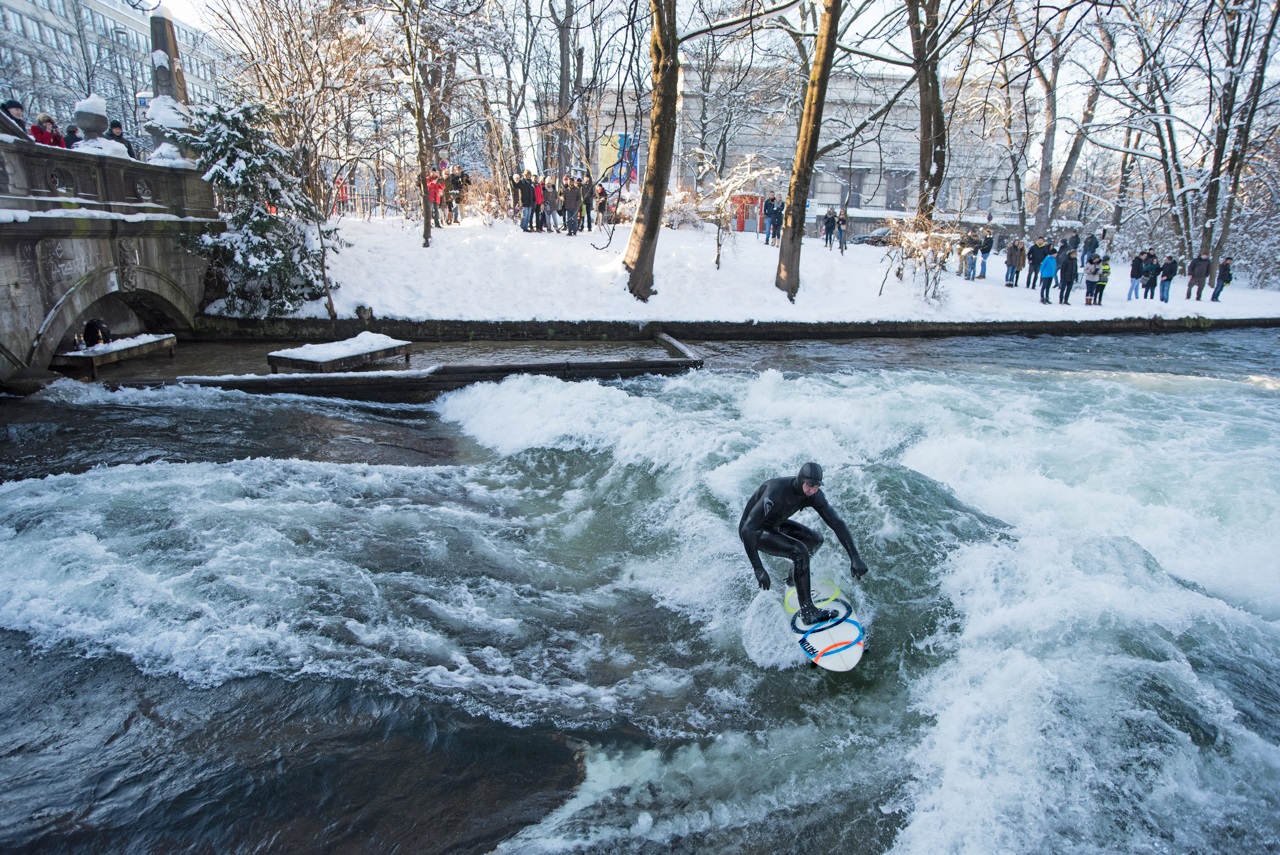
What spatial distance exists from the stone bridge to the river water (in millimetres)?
1941

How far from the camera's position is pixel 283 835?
4.18 meters

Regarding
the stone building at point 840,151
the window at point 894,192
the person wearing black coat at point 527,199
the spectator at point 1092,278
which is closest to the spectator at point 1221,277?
the spectator at point 1092,278

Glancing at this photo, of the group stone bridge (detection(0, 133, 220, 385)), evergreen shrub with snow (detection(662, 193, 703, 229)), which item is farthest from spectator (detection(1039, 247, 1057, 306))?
stone bridge (detection(0, 133, 220, 385))

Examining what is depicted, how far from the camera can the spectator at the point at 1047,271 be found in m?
22.2

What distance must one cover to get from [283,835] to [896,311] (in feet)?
62.3

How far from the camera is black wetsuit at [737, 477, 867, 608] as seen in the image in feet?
20.0

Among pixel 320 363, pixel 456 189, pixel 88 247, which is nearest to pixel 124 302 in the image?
pixel 88 247

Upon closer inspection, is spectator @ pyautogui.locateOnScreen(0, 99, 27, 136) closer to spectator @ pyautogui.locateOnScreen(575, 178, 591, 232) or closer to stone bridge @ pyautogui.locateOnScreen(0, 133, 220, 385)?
stone bridge @ pyautogui.locateOnScreen(0, 133, 220, 385)

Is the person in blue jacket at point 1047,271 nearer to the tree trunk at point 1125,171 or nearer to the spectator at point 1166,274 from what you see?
the spectator at point 1166,274

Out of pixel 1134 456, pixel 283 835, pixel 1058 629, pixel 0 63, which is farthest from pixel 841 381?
pixel 0 63

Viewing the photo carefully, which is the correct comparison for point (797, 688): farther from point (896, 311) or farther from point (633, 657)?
point (896, 311)

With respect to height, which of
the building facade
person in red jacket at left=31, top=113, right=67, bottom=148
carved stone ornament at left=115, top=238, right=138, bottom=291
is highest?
the building facade

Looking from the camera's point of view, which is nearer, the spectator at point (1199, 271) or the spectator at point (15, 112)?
the spectator at point (15, 112)

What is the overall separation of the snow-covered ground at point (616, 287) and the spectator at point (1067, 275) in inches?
21.9
